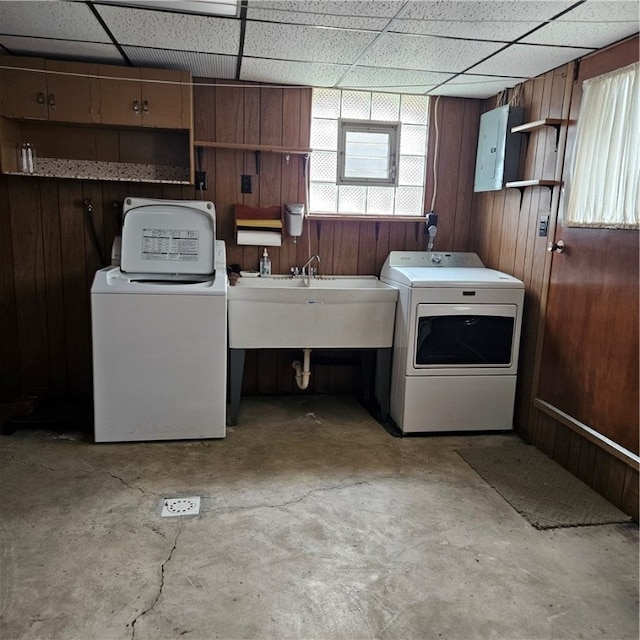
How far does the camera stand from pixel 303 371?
372 centimetres

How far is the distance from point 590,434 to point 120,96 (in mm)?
3193

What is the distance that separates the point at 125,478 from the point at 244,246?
1.74 m

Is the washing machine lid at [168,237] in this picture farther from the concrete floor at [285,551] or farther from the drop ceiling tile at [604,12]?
the drop ceiling tile at [604,12]

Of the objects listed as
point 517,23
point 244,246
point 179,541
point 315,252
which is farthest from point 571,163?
point 179,541

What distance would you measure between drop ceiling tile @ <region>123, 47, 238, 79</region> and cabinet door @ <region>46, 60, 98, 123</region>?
298 mm

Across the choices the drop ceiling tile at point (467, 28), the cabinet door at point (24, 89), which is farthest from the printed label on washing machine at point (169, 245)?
the drop ceiling tile at point (467, 28)

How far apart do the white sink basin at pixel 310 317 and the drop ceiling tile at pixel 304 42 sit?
1.30 m

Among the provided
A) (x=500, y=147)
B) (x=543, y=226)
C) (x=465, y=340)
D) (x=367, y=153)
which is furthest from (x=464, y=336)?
(x=367, y=153)

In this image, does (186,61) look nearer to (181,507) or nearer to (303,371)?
(303,371)

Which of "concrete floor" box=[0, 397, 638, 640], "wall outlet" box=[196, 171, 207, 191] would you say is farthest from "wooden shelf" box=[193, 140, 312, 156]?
"concrete floor" box=[0, 397, 638, 640]

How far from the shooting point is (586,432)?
107 inches

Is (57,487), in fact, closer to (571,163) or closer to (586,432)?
(586,432)

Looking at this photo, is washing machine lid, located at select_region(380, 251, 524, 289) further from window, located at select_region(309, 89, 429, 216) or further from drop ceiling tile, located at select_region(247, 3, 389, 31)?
drop ceiling tile, located at select_region(247, 3, 389, 31)

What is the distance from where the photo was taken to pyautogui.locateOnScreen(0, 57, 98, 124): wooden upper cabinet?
307 cm
